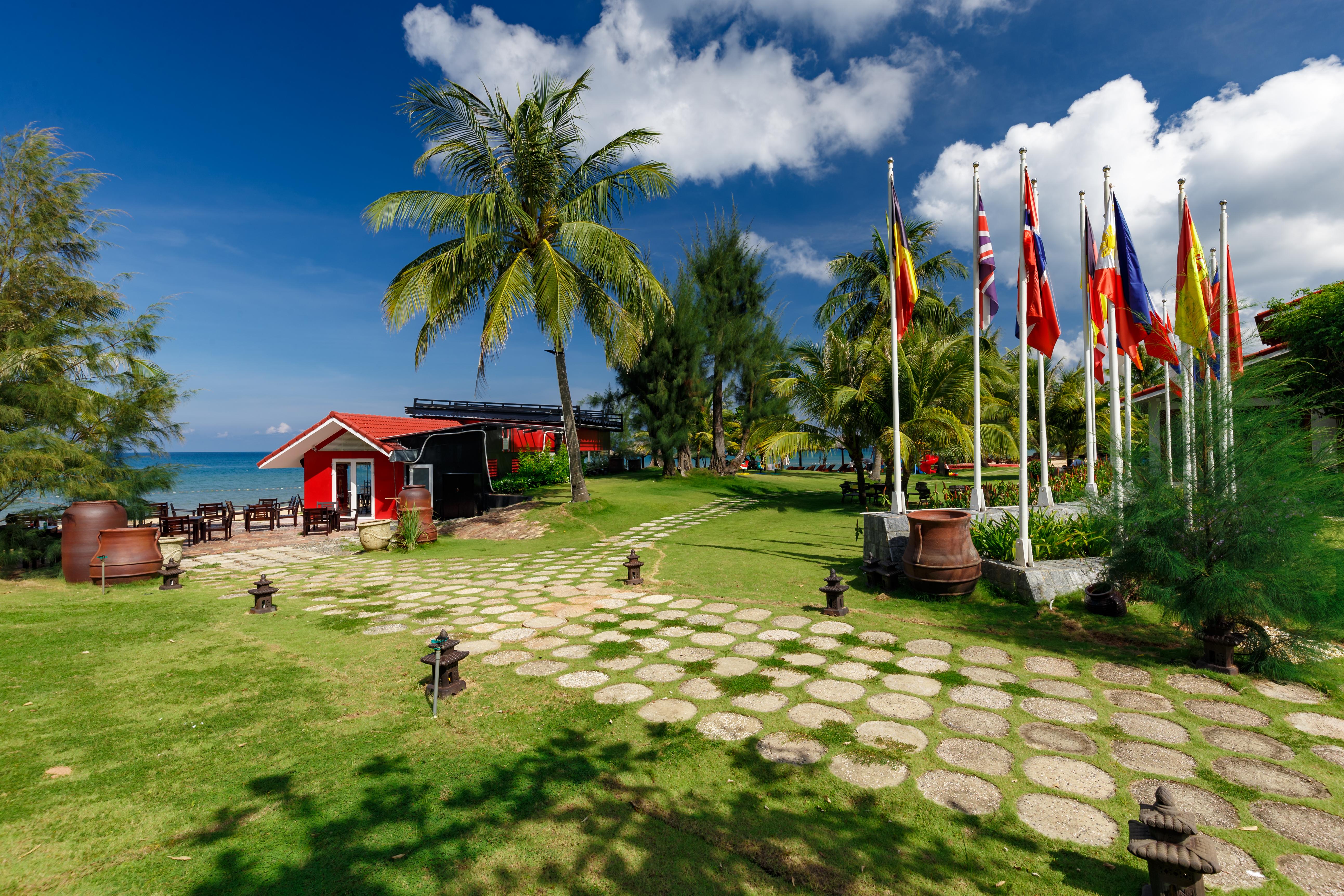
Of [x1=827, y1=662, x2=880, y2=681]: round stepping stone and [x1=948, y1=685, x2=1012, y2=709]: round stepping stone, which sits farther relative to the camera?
[x1=827, y1=662, x2=880, y2=681]: round stepping stone

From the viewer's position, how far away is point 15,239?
862 centimetres

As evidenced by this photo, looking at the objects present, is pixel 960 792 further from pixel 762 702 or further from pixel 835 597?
pixel 835 597

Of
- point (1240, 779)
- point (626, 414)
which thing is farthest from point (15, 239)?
point (626, 414)

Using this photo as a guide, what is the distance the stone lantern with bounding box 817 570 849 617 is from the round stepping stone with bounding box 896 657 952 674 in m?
1.20

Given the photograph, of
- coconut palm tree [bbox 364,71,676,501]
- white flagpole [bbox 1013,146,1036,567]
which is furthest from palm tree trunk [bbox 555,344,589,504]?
white flagpole [bbox 1013,146,1036,567]

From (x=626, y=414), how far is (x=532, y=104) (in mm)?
14617

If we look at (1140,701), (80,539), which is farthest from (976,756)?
(80,539)

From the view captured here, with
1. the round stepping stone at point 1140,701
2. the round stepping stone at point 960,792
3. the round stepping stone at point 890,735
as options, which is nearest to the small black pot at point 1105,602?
the round stepping stone at point 1140,701

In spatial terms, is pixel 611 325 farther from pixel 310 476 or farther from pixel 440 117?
pixel 310 476

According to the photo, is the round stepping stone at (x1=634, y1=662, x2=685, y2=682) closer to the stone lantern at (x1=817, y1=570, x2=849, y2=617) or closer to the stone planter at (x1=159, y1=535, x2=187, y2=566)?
the stone lantern at (x1=817, y1=570, x2=849, y2=617)

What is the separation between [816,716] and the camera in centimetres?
354

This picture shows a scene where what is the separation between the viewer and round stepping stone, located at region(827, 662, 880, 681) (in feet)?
13.7

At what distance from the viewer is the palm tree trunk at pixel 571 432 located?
13.8 meters

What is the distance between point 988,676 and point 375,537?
36.3 feet
